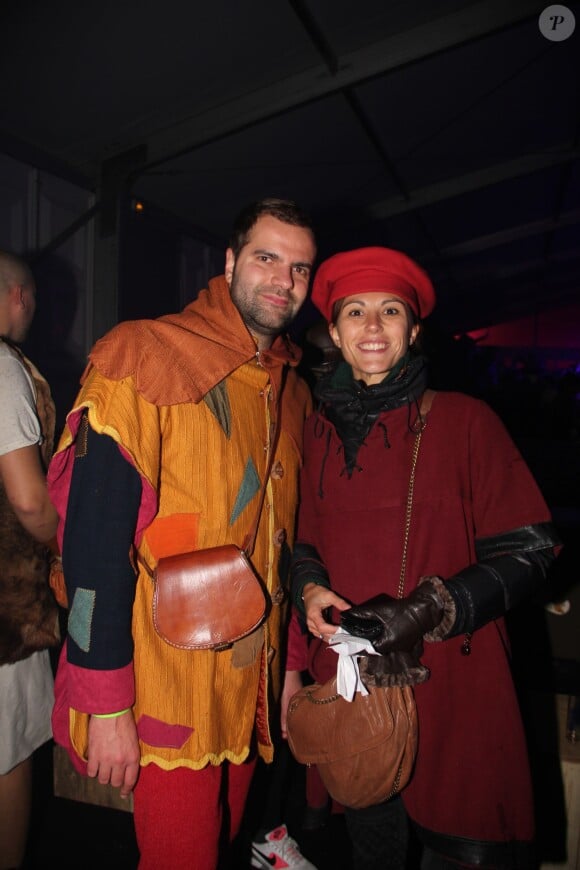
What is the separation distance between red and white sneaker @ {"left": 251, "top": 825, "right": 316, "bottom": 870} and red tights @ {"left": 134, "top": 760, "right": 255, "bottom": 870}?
1009 mm

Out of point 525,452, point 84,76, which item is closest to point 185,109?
point 84,76

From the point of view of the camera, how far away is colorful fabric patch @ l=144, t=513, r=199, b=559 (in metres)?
1.53

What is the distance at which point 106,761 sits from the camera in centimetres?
141

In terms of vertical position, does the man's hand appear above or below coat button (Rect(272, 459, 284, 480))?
below

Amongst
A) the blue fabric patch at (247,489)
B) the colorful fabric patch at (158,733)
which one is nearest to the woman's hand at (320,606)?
the blue fabric patch at (247,489)

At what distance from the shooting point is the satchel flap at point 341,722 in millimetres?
1447

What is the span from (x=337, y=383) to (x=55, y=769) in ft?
7.99

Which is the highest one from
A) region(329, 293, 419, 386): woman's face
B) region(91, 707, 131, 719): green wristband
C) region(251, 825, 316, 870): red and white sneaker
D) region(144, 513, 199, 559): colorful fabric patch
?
region(329, 293, 419, 386): woman's face

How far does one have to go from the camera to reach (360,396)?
173 centimetres

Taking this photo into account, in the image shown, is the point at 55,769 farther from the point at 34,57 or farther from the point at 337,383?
the point at 34,57

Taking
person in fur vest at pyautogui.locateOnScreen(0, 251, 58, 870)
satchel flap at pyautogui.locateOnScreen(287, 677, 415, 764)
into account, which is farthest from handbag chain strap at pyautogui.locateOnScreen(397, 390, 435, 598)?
person in fur vest at pyautogui.locateOnScreen(0, 251, 58, 870)

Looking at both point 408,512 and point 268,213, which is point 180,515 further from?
point 268,213

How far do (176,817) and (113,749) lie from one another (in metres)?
0.28

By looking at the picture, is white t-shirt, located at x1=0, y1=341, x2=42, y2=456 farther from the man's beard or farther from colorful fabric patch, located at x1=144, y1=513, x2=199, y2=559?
the man's beard
